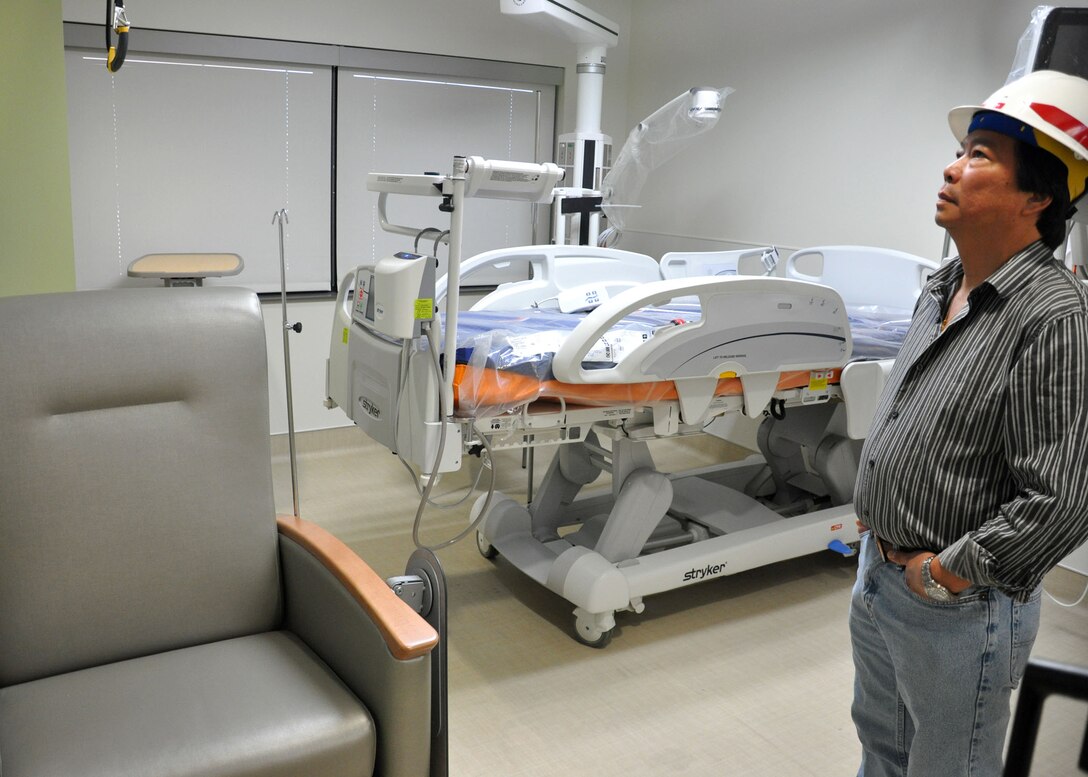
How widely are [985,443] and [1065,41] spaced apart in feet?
6.60

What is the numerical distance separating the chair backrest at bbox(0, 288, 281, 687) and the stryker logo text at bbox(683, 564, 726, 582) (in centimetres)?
140

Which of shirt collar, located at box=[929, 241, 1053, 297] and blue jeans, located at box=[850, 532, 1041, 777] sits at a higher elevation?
shirt collar, located at box=[929, 241, 1053, 297]

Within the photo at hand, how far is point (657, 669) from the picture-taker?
276 centimetres

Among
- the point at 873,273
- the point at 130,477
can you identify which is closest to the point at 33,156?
the point at 130,477

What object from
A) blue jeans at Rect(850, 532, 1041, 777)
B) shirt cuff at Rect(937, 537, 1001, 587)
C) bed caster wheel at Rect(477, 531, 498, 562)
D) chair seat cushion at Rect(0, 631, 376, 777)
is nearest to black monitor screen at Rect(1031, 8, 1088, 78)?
blue jeans at Rect(850, 532, 1041, 777)

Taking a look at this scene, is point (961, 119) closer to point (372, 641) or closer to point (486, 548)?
point (372, 641)

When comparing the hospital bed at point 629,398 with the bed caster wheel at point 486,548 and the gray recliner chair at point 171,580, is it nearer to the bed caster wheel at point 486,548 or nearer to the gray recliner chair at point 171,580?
the bed caster wheel at point 486,548

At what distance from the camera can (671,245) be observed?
17.7ft

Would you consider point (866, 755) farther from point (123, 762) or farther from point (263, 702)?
point (123, 762)

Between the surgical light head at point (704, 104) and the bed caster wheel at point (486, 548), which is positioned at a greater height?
the surgical light head at point (704, 104)

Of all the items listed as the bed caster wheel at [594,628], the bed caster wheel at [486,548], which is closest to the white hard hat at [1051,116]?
the bed caster wheel at [594,628]

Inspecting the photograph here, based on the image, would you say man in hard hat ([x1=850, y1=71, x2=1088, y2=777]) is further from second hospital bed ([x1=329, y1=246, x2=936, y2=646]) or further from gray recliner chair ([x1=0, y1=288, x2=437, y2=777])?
second hospital bed ([x1=329, y1=246, x2=936, y2=646])

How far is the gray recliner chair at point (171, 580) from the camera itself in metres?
1.63

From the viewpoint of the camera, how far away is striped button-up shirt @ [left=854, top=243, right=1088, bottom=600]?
1.24m
